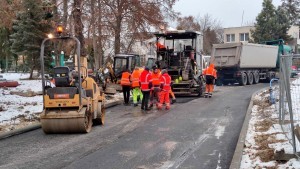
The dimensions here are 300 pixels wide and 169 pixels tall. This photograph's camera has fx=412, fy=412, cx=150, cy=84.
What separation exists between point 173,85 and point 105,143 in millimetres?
10652

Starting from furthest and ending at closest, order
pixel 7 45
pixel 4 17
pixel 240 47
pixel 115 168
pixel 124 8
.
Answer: pixel 7 45
pixel 240 47
pixel 124 8
pixel 4 17
pixel 115 168

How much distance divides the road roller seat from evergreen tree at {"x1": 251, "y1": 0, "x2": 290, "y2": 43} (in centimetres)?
4587

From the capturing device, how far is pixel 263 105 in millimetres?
14773

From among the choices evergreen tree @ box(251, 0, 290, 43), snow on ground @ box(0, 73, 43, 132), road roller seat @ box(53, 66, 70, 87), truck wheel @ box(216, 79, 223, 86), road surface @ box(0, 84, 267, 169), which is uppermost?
evergreen tree @ box(251, 0, 290, 43)

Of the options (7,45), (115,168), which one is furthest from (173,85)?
(7,45)

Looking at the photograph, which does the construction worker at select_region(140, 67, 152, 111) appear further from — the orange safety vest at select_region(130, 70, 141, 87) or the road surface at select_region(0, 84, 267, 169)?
the road surface at select_region(0, 84, 267, 169)

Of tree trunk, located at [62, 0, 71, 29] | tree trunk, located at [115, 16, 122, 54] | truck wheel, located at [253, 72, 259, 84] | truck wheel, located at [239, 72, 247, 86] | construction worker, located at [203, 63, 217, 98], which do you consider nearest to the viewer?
construction worker, located at [203, 63, 217, 98]

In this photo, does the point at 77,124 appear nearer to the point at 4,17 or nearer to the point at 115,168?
the point at 115,168

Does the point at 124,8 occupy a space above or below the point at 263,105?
above

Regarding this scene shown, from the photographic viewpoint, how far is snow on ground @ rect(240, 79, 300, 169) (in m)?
6.70

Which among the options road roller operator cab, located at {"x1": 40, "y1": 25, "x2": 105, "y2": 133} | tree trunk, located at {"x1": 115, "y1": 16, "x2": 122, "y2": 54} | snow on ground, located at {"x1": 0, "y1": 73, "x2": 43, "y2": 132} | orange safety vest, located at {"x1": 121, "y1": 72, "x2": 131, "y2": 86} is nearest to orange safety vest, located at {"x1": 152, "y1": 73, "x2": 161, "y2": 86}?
orange safety vest, located at {"x1": 121, "y1": 72, "x2": 131, "y2": 86}

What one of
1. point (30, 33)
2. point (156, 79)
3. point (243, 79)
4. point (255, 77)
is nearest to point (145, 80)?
point (156, 79)

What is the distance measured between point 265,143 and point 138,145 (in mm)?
2636

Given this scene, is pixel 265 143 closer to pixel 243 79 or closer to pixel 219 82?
pixel 243 79
